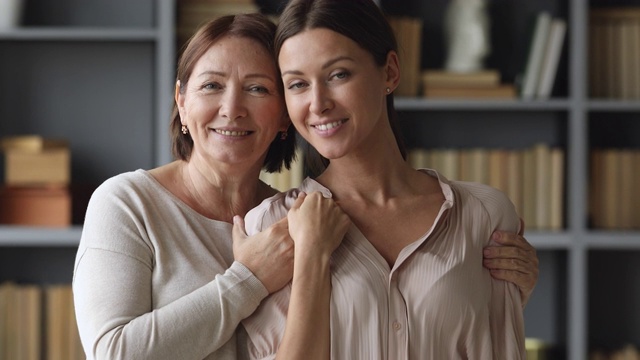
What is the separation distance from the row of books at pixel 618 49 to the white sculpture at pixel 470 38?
396 millimetres

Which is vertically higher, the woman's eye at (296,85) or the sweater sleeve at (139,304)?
the woman's eye at (296,85)

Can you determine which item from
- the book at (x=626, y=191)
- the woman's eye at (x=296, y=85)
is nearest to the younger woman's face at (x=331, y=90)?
the woman's eye at (x=296, y=85)

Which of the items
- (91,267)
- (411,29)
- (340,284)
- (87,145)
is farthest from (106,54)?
Answer: (340,284)

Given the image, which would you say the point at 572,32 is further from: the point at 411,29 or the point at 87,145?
the point at 87,145

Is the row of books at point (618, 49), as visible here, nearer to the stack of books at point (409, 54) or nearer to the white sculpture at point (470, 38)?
the white sculpture at point (470, 38)

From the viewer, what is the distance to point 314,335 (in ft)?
4.95

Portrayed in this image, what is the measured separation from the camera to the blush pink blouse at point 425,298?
1.52 metres

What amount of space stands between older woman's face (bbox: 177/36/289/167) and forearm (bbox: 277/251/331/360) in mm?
327

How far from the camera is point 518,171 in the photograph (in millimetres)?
3496

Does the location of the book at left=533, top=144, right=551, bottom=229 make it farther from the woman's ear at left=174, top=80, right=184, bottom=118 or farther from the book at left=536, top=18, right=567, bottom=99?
the woman's ear at left=174, top=80, right=184, bottom=118

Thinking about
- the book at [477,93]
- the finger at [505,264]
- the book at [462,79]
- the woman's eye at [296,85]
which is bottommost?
the finger at [505,264]

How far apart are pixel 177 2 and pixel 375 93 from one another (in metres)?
1.96

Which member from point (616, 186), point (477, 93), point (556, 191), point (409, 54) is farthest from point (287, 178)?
point (616, 186)

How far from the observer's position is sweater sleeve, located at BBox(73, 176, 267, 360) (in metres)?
1.61
